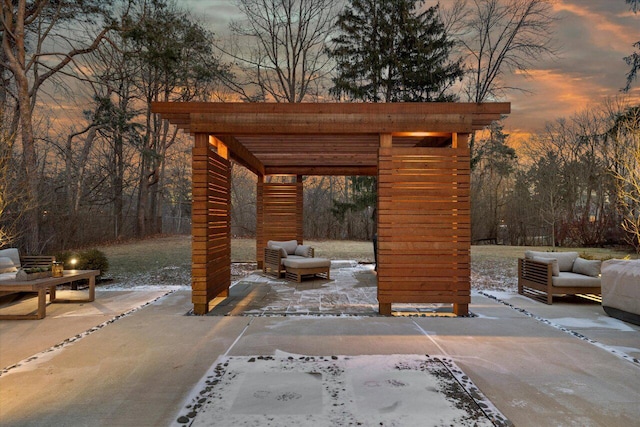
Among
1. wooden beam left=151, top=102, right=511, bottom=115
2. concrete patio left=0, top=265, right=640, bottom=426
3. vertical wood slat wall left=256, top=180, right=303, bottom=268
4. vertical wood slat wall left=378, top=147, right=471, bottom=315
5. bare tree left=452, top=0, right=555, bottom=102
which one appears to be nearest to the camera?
concrete patio left=0, top=265, right=640, bottom=426

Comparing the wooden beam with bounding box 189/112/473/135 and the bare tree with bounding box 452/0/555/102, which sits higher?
the bare tree with bounding box 452/0/555/102

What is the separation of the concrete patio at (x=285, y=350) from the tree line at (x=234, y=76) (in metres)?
6.84

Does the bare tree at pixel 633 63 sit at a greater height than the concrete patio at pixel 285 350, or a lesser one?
greater

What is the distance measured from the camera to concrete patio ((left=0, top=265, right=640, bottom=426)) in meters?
2.45

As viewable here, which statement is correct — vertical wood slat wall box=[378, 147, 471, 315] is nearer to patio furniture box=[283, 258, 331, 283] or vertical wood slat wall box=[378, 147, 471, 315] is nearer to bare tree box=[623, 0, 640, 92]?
patio furniture box=[283, 258, 331, 283]

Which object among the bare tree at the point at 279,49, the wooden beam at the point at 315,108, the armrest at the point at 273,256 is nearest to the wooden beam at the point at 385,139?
the wooden beam at the point at 315,108

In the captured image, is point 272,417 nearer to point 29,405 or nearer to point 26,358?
point 29,405

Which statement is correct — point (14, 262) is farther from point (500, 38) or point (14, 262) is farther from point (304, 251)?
point (500, 38)

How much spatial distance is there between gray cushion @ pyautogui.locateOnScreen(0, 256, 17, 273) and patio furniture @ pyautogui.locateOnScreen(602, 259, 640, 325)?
870 centimetres

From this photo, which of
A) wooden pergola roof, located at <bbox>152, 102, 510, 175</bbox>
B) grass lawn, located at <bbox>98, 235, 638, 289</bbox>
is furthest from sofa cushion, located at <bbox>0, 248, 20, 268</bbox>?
wooden pergola roof, located at <bbox>152, 102, 510, 175</bbox>

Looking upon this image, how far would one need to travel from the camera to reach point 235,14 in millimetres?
15352

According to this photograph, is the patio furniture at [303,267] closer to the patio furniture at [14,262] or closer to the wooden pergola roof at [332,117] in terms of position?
the wooden pergola roof at [332,117]

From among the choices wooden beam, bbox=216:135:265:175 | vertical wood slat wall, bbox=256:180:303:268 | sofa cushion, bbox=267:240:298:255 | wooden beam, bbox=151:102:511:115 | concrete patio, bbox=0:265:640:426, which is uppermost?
wooden beam, bbox=151:102:511:115

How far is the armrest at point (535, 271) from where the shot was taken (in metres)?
5.65
